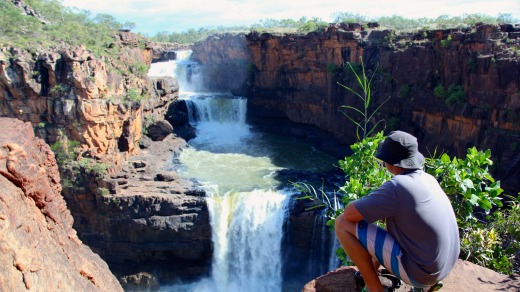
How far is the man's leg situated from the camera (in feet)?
11.2

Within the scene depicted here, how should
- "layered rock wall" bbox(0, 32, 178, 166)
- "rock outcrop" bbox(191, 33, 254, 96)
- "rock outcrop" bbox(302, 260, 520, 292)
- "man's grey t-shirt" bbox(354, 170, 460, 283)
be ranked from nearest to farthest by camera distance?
1. "man's grey t-shirt" bbox(354, 170, 460, 283)
2. "rock outcrop" bbox(302, 260, 520, 292)
3. "layered rock wall" bbox(0, 32, 178, 166)
4. "rock outcrop" bbox(191, 33, 254, 96)

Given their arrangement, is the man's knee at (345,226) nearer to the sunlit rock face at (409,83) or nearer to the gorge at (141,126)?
the sunlit rock face at (409,83)

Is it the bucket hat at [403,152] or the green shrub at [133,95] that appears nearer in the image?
the bucket hat at [403,152]

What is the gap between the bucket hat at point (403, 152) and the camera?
3.33m

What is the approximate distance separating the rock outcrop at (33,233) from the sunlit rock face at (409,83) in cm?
881

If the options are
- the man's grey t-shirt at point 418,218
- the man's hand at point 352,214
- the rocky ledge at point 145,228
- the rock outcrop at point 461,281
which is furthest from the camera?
the rocky ledge at point 145,228

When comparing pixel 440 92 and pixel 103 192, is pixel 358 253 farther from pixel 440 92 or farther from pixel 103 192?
pixel 440 92

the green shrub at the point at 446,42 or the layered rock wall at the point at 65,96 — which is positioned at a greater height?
the green shrub at the point at 446,42

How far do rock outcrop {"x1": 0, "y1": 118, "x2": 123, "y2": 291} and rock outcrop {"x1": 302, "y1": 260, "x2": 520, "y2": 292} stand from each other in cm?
215

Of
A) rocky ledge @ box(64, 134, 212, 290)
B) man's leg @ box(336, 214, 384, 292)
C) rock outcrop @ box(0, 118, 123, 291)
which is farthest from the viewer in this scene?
rocky ledge @ box(64, 134, 212, 290)

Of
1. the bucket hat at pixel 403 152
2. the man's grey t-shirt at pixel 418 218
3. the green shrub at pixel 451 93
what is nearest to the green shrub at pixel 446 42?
the green shrub at pixel 451 93

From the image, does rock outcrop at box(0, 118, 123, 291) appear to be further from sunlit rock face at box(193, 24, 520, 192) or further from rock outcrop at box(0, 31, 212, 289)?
rock outcrop at box(0, 31, 212, 289)

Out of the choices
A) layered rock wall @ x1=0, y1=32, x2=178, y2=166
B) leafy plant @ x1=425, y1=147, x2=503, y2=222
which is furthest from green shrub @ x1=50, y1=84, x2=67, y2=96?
leafy plant @ x1=425, y1=147, x2=503, y2=222

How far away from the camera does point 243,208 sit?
56.9ft
